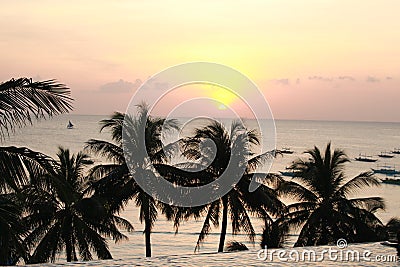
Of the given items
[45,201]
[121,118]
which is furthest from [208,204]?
[45,201]

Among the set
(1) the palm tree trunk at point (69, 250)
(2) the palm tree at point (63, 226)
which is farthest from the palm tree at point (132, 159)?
(1) the palm tree trunk at point (69, 250)

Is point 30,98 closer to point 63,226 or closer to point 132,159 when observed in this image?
point 63,226

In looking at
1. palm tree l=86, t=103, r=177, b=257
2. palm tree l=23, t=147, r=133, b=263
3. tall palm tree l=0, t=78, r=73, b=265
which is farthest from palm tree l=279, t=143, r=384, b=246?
tall palm tree l=0, t=78, r=73, b=265

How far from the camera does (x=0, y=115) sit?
28.8 ft

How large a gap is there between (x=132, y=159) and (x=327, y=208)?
708cm

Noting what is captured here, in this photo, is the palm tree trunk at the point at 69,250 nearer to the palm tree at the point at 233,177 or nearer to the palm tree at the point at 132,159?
the palm tree at the point at 132,159

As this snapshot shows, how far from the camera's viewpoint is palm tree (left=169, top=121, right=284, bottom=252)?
2052cm

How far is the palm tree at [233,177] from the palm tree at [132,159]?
101 centimetres

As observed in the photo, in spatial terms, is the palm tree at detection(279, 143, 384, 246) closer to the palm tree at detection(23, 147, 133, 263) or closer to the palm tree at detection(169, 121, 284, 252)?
the palm tree at detection(169, 121, 284, 252)

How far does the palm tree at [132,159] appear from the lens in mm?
20250

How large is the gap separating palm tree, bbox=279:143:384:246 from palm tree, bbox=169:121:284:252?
0.83 m

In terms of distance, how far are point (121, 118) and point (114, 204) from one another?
3.19 m

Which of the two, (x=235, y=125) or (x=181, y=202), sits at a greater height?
(x=235, y=125)

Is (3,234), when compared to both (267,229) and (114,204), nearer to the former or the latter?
(114,204)
